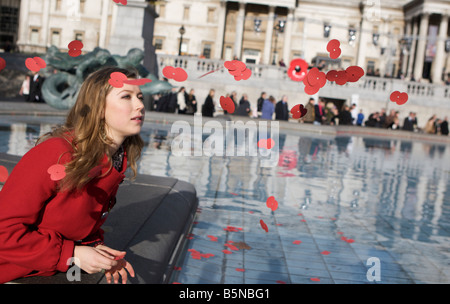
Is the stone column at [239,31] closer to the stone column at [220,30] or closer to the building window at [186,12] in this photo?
the stone column at [220,30]

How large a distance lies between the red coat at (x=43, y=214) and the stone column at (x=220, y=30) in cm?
6105

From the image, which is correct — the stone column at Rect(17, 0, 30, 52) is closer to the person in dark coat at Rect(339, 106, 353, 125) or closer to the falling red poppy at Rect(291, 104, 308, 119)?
the person in dark coat at Rect(339, 106, 353, 125)

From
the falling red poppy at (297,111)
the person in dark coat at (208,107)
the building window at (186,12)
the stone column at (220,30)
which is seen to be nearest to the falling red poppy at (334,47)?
the falling red poppy at (297,111)

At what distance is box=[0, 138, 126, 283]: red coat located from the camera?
1.95m

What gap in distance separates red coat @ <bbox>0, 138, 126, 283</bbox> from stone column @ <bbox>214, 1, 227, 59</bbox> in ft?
200

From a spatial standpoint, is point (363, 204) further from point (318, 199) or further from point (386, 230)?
A: point (386, 230)

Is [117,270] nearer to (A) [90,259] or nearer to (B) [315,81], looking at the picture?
(A) [90,259]

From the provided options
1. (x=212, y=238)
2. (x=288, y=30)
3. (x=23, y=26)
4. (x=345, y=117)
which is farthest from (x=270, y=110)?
(x=23, y=26)

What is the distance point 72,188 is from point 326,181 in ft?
21.4

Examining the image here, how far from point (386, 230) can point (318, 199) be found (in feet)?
4.65

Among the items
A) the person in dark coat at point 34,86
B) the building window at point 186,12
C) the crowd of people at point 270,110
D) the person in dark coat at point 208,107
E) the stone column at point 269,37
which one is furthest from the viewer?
the building window at point 186,12

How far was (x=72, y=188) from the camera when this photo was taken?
6.82 ft

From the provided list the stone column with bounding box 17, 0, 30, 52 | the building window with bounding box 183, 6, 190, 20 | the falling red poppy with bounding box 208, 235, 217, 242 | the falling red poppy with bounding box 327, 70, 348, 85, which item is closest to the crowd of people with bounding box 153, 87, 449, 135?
the falling red poppy with bounding box 208, 235, 217, 242

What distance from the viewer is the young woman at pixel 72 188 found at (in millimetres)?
1956
